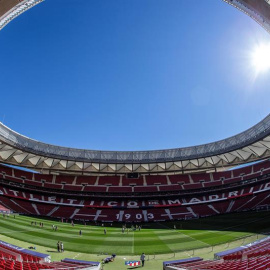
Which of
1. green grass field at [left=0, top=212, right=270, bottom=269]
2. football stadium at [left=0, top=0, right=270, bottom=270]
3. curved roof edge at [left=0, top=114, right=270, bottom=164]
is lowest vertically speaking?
green grass field at [left=0, top=212, right=270, bottom=269]

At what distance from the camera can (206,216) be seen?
39.2 meters

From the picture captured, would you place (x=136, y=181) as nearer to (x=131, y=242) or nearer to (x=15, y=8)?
(x=131, y=242)

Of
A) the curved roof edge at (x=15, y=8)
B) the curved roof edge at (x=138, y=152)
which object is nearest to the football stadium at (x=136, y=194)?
the curved roof edge at (x=138, y=152)

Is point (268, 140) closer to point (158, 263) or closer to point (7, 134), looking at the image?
point (158, 263)

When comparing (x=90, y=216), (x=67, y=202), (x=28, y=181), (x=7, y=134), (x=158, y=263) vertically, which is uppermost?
(x=7, y=134)

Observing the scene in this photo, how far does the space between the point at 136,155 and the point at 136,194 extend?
30.2ft

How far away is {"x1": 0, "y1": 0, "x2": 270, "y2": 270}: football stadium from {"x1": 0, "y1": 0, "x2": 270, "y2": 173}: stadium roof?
190mm

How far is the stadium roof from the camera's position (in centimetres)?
3903

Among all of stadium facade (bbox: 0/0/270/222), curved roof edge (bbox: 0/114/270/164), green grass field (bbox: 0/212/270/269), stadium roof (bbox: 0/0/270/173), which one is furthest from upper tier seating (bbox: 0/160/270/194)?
green grass field (bbox: 0/212/270/269)

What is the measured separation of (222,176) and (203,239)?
31543 millimetres

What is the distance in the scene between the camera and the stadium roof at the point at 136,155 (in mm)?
39031

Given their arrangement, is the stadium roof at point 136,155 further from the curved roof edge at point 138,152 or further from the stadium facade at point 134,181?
the stadium facade at point 134,181

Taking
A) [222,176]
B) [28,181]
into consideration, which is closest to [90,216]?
[28,181]

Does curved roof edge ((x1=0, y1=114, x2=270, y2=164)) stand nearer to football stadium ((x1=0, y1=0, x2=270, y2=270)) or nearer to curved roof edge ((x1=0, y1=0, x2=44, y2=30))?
football stadium ((x1=0, y1=0, x2=270, y2=270))
